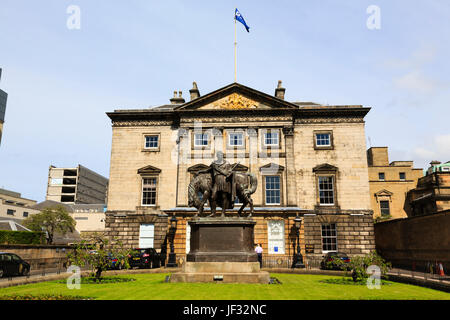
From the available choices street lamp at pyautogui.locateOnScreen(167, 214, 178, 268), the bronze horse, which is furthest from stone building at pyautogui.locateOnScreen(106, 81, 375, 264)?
the bronze horse

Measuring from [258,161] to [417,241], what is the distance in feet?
48.9

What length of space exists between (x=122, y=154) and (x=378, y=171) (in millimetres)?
45416

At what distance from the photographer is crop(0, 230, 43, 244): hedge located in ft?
91.5

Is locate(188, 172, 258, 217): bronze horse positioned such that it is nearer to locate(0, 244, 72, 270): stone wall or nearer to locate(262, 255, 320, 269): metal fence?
locate(262, 255, 320, 269): metal fence

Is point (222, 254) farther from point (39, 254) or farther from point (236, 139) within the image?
point (39, 254)

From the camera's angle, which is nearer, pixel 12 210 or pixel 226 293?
pixel 226 293

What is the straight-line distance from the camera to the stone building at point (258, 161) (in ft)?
100

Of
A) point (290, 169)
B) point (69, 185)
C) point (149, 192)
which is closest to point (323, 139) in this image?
point (290, 169)

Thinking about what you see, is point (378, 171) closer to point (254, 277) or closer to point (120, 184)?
point (120, 184)

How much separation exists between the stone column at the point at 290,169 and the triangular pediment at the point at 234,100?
276 centimetres

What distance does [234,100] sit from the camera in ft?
108

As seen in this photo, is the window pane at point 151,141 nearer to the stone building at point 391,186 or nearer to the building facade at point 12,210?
the stone building at point 391,186

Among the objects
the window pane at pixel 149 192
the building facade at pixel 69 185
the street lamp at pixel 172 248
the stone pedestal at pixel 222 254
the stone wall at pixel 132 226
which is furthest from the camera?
the building facade at pixel 69 185

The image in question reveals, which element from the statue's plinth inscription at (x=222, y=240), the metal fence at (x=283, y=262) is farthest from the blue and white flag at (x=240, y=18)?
the statue's plinth inscription at (x=222, y=240)
